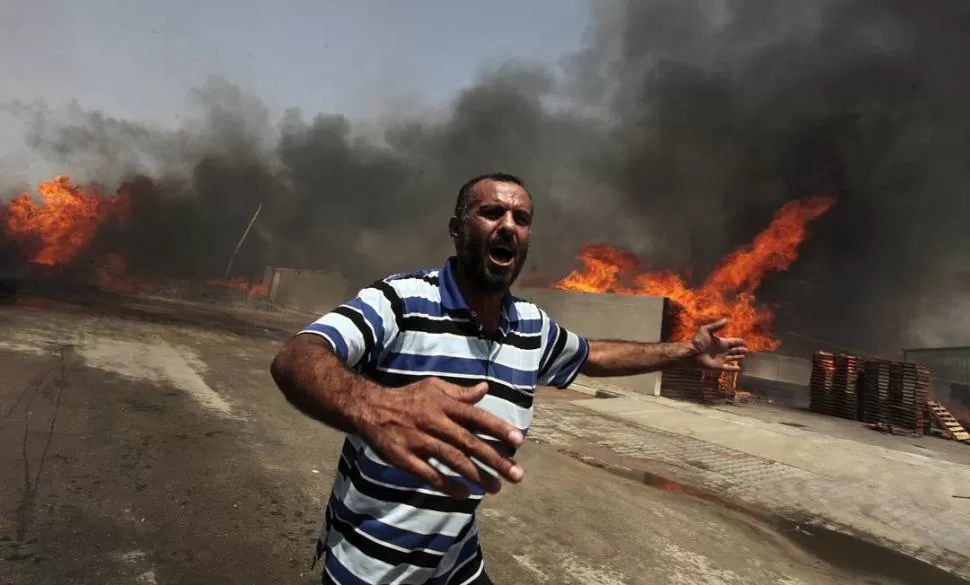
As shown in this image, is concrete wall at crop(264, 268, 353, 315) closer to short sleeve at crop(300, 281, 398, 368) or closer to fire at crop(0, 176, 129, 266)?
fire at crop(0, 176, 129, 266)

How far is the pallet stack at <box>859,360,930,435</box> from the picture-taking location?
12.6 m

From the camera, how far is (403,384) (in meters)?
1.45

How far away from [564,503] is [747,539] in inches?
63.2

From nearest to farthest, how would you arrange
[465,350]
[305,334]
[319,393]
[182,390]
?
[319,393] < [305,334] < [465,350] < [182,390]

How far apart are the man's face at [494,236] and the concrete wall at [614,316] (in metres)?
12.7

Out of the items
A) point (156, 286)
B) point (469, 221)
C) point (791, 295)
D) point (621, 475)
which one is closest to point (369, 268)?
point (156, 286)

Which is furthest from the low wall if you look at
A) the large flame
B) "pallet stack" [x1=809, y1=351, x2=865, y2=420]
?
the large flame

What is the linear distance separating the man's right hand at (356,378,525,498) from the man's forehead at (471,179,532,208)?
84 cm

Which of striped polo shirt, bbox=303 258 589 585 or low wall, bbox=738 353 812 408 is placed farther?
low wall, bbox=738 353 812 408

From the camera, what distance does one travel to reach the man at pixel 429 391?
3.14 ft

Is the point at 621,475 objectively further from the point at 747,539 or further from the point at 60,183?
the point at 60,183

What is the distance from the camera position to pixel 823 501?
574 centimetres

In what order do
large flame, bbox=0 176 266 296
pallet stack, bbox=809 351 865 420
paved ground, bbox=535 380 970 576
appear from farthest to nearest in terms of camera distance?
large flame, bbox=0 176 266 296 → pallet stack, bbox=809 351 865 420 → paved ground, bbox=535 380 970 576

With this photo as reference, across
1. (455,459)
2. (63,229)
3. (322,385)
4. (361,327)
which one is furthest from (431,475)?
(63,229)
